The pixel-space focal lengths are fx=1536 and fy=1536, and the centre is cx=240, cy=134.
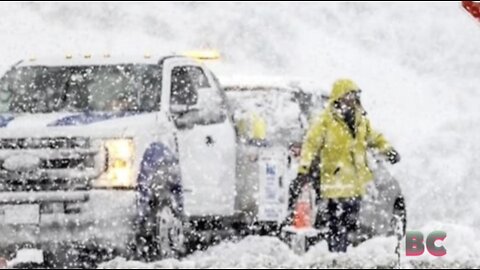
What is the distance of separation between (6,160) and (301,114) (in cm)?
354

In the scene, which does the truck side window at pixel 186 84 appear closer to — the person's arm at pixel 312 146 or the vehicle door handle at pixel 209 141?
the vehicle door handle at pixel 209 141

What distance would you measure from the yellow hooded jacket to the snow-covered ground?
16027mm

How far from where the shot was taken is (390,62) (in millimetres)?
43781

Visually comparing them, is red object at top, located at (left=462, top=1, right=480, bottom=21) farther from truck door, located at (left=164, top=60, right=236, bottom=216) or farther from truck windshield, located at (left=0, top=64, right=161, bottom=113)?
truck windshield, located at (left=0, top=64, right=161, bottom=113)

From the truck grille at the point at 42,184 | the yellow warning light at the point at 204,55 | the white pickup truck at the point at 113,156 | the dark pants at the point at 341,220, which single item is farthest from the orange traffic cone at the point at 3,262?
the yellow warning light at the point at 204,55

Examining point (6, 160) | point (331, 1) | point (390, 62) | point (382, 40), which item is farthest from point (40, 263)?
point (331, 1)

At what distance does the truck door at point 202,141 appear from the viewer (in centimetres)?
1214

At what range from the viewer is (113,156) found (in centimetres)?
1101

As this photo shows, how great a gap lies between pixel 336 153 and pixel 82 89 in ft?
7.96

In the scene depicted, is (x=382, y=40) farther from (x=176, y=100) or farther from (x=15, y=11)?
(x=176, y=100)

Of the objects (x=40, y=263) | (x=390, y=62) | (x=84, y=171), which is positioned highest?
(x=390, y=62)

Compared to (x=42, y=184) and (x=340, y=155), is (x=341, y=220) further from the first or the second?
(x=42, y=184)

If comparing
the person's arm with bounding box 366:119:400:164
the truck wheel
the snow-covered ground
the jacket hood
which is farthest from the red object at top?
the snow-covered ground

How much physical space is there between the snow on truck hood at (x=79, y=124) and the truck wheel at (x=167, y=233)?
0.65 meters
